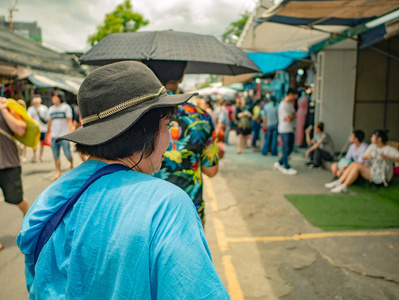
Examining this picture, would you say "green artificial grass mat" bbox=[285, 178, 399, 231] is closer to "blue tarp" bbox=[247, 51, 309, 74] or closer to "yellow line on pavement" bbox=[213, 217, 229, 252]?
"yellow line on pavement" bbox=[213, 217, 229, 252]

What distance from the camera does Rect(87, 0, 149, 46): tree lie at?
2833 centimetres

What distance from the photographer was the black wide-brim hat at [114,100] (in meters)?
0.99

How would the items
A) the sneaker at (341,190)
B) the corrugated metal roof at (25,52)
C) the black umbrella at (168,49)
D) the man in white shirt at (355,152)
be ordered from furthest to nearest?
the corrugated metal roof at (25,52), the man in white shirt at (355,152), the sneaker at (341,190), the black umbrella at (168,49)

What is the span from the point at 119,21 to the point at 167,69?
95.9 ft

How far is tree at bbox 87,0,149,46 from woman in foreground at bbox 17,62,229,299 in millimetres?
29597

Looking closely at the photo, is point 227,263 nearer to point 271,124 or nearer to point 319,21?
point 319,21

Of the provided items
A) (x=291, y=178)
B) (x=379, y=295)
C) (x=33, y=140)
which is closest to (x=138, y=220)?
(x=379, y=295)

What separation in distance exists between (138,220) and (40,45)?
28.4m

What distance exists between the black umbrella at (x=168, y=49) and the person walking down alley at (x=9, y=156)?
147 centimetres

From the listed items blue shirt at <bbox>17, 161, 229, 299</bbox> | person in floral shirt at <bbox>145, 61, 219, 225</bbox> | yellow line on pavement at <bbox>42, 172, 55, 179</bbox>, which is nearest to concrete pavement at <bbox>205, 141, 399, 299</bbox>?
person in floral shirt at <bbox>145, 61, 219, 225</bbox>

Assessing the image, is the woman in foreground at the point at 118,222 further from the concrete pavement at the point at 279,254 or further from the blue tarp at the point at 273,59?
the blue tarp at the point at 273,59

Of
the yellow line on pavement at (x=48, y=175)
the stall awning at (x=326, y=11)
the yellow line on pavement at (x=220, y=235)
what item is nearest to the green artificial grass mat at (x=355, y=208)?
the yellow line on pavement at (x=220, y=235)

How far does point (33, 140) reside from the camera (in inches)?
156

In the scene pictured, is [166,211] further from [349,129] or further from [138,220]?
[349,129]
